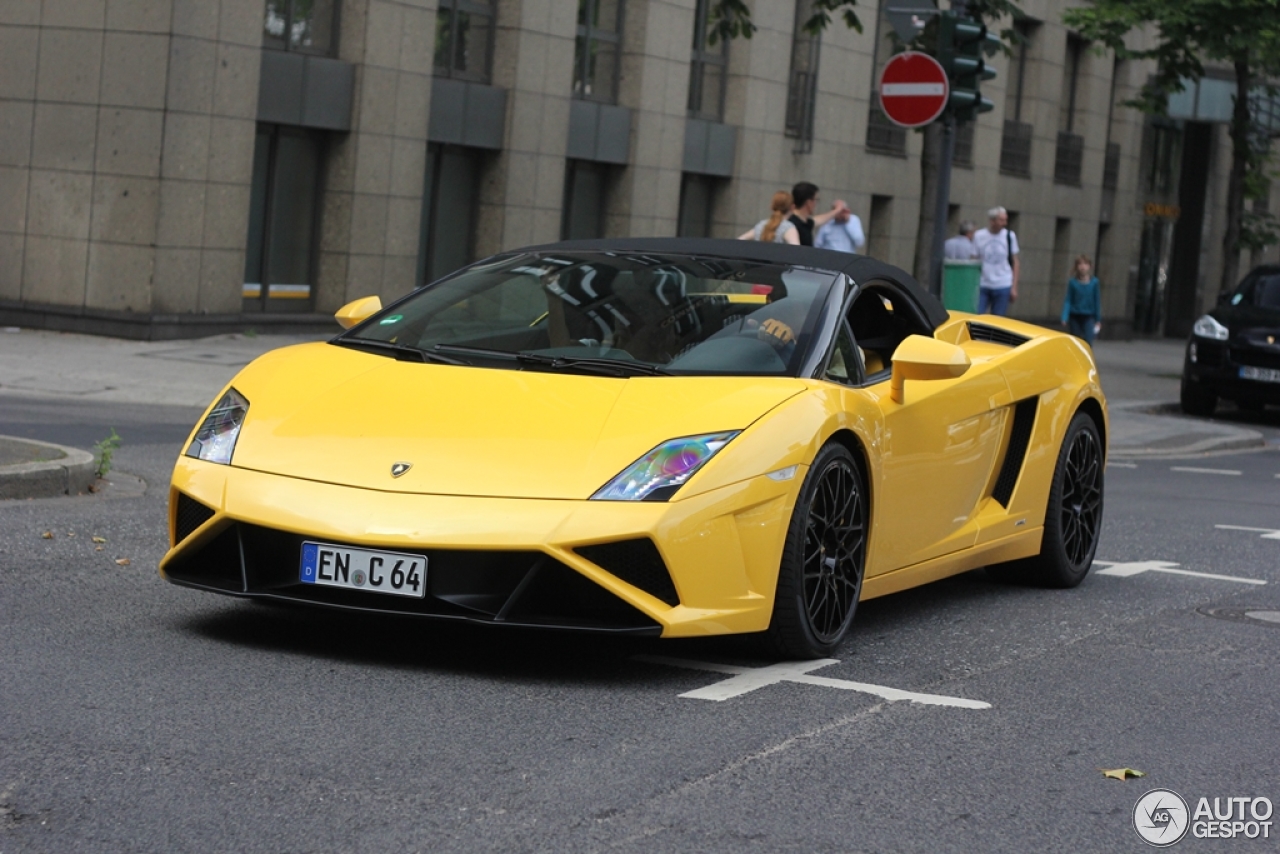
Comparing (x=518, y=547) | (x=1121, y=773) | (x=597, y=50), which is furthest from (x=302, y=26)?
(x=1121, y=773)

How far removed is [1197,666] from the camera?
6402 millimetres

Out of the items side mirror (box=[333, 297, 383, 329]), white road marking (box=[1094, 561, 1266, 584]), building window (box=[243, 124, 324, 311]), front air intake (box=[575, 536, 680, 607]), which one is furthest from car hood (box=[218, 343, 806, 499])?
building window (box=[243, 124, 324, 311])

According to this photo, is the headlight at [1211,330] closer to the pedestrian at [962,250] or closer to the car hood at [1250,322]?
the car hood at [1250,322]

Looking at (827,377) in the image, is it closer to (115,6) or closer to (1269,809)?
(1269,809)

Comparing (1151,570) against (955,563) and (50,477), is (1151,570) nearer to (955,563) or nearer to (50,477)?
(955,563)

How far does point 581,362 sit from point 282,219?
15522 mm

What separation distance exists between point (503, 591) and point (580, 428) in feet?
1.81

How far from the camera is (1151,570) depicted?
345 inches

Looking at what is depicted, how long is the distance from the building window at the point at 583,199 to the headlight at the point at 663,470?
19.6m

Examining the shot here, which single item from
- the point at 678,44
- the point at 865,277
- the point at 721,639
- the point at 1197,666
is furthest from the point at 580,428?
the point at 678,44

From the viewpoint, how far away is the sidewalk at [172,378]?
49.1 ft

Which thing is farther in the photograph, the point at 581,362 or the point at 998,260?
the point at 998,260

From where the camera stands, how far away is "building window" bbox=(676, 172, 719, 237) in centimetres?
2755

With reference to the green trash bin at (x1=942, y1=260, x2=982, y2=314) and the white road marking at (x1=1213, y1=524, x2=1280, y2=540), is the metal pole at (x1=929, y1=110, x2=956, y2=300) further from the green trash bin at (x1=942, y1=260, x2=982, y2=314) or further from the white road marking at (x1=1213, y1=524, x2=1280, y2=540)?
the green trash bin at (x1=942, y1=260, x2=982, y2=314)
